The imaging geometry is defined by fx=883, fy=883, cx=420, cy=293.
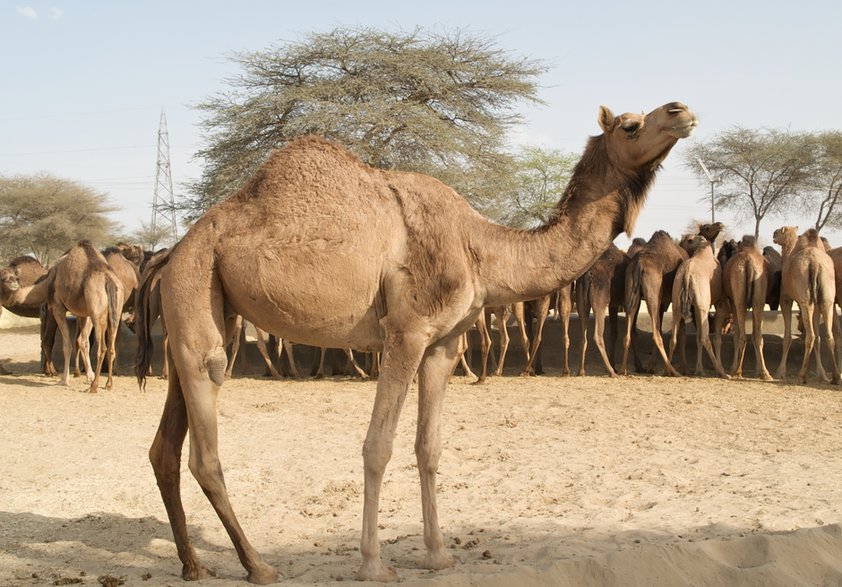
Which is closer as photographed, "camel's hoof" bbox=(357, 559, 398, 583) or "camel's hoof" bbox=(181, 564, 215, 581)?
"camel's hoof" bbox=(357, 559, 398, 583)

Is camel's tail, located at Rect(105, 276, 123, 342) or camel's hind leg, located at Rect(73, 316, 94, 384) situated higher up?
camel's tail, located at Rect(105, 276, 123, 342)

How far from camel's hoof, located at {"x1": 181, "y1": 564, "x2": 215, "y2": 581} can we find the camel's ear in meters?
3.43

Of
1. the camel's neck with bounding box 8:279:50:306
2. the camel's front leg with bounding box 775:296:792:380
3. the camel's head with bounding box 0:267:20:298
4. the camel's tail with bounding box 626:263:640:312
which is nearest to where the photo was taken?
the camel's front leg with bounding box 775:296:792:380

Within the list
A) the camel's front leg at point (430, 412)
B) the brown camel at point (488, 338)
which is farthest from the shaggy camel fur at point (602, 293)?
the camel's front leg at point (430, 412)

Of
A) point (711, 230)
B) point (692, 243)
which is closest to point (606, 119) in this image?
point (692, 243)

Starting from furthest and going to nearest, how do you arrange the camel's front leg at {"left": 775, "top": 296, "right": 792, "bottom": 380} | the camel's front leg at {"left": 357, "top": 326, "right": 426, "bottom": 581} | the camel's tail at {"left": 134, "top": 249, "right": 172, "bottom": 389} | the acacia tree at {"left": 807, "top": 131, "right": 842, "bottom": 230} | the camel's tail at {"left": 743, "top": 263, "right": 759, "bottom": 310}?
1. the acacia tree at {"left": 807, "top": 131, "right": 842, "bottom": 230}
2. the camel's tail at {"left": 743, "top": 263, "right": 759, "bottom": 310}
3. the camel's front leg at {"left": 775, "top": 296, "right": 792, "bottom": 380}
4. the camel's tail at {"left": 134, "top": 249, "right": 172, "bottom": 389}
5. the camel's front leg at {"left": 357, "top": 326, "right": 426, "bottom": 581}

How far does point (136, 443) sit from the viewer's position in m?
8.88

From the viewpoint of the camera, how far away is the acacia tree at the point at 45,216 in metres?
40.8

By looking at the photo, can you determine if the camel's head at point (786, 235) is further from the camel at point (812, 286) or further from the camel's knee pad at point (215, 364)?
the camel's knee pad at point (215, 364)

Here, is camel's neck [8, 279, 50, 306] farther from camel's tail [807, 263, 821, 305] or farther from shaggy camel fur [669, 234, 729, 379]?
camel's tail [807, 263, 821, 305]

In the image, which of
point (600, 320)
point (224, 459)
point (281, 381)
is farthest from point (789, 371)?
point (224, 459)

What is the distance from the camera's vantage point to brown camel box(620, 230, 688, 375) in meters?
15.5

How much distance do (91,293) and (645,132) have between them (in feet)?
35.2

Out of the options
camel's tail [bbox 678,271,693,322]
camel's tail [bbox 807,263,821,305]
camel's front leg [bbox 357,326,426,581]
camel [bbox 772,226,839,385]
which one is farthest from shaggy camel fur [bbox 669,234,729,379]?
camel's front leg [bbox 357,326,426,581]
